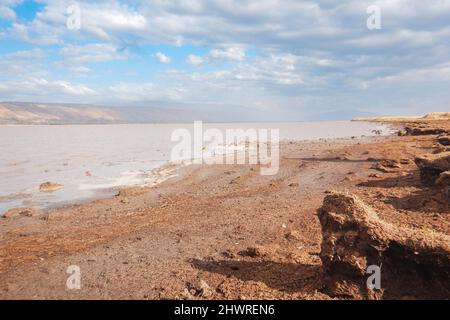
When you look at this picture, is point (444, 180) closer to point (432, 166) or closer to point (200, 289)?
point (432, 166)

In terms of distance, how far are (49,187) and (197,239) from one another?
53.7 ft

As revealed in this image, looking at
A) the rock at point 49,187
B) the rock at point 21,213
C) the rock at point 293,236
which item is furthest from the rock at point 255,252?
the rock at point 49,187

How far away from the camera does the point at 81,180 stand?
1088 inches

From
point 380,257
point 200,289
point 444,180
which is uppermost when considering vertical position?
point 444,180

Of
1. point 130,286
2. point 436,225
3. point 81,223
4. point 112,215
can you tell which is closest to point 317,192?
point 436,225

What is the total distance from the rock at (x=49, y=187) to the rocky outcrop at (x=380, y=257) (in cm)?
2089

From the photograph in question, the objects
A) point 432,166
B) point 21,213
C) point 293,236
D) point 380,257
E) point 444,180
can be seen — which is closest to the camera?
point 380,257

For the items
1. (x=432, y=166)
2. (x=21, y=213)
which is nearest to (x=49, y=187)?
(x=21, y=213)

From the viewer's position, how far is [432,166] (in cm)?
1559

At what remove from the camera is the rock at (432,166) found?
49.9 ft

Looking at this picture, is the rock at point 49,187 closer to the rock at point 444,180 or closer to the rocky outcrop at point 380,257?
the rocky outcrop at point 380,257

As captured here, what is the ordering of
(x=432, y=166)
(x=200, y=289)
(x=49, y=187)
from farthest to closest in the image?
(x=49, y=187) < (x=432, y=166) < (x=200, y=289)
